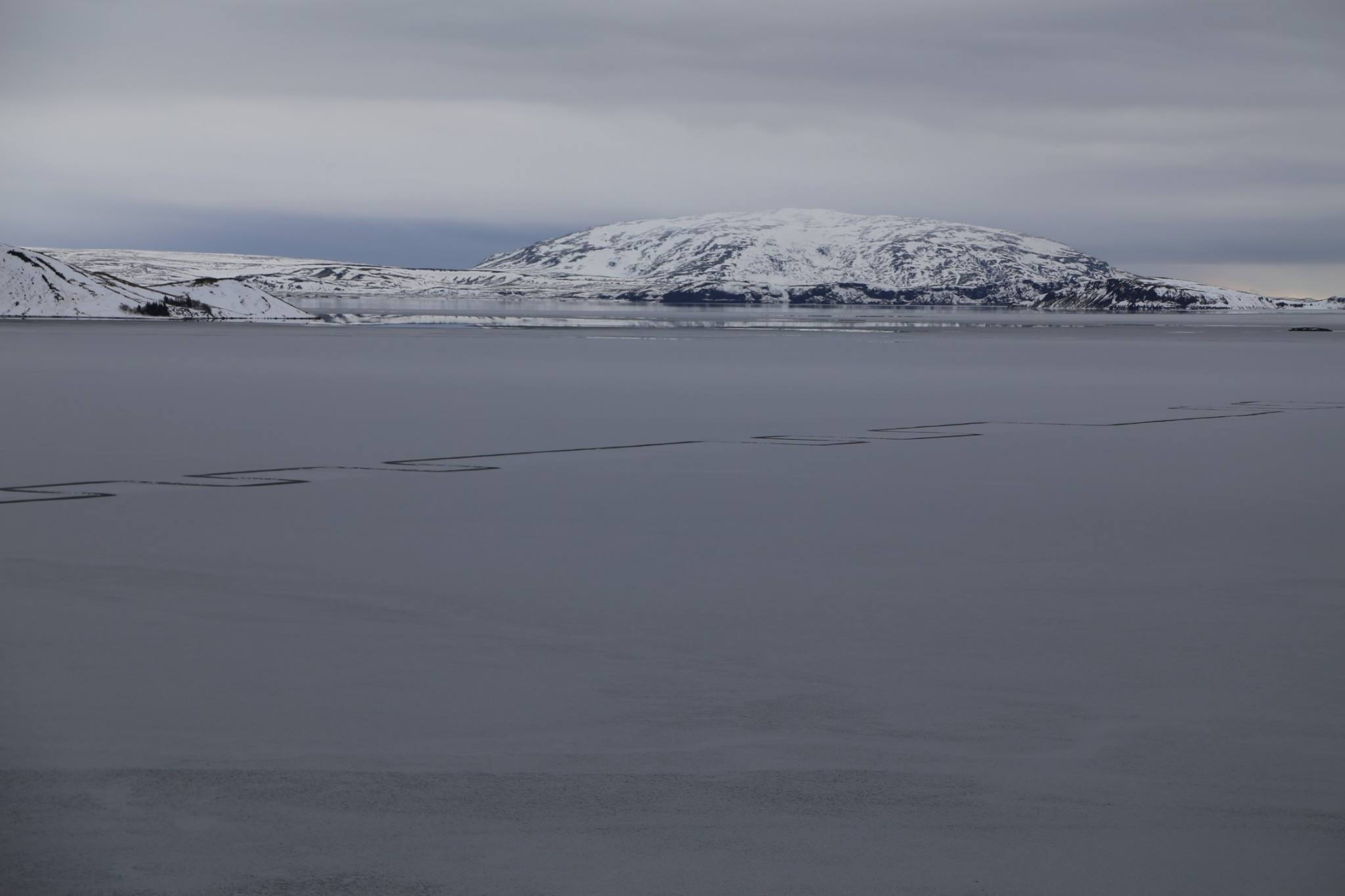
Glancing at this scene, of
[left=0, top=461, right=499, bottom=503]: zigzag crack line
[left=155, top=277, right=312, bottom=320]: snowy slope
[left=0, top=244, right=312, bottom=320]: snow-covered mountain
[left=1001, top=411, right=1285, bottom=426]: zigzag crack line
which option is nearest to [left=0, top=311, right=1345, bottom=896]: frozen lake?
[left=0, top=461, right=499, bottom=503]: zigzag crack line

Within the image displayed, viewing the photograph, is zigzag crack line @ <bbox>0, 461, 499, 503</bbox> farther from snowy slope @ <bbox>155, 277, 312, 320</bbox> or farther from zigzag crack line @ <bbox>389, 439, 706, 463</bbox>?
snowy slope @ <bbox>155, 277, 312, 320</bbox>

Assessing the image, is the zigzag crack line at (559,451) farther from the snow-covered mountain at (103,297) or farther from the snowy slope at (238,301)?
the snowy slope at (238,301)

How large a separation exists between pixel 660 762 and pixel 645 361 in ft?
98.2

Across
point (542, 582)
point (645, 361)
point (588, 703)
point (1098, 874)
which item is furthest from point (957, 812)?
point (645, 361)

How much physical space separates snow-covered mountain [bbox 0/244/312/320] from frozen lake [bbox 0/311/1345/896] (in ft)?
226

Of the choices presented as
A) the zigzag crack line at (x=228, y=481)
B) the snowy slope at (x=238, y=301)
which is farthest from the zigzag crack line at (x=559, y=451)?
the snowy slope at (x=238, y=301)

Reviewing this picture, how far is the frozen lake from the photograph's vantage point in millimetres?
4148

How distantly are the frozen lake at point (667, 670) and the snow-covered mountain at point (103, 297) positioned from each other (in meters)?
69.0

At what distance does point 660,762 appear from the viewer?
4844mm

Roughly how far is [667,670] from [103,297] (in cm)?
8119

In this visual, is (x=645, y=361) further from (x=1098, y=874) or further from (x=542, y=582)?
(x=1098, y=874)

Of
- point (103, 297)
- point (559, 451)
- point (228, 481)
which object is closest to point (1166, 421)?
point (559, 451)

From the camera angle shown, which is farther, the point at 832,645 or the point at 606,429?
the point at 606,429

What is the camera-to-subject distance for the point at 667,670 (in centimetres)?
595
